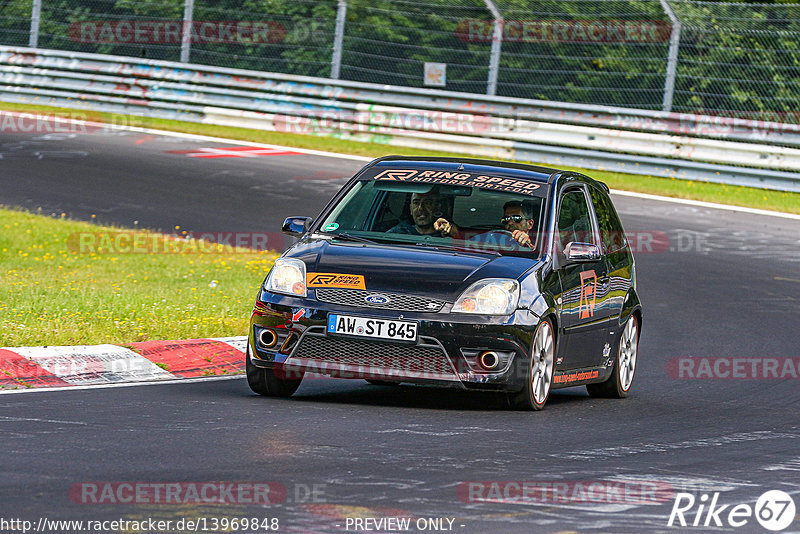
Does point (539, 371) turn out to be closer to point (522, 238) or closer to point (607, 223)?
point (522, 238)

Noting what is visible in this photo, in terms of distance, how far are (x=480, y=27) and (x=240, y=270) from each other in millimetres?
10334

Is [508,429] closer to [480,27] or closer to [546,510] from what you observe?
[546,510]

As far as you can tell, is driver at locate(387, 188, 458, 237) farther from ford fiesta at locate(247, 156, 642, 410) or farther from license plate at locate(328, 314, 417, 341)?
license plate at locate(328, 314, 417, 341)

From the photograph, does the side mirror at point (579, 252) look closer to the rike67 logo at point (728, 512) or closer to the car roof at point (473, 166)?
the car roof at point (473, 166)

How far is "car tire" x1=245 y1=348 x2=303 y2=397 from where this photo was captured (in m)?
9.11

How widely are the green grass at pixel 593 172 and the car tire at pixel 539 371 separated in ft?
41.4

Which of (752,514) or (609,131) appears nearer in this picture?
(752,514)

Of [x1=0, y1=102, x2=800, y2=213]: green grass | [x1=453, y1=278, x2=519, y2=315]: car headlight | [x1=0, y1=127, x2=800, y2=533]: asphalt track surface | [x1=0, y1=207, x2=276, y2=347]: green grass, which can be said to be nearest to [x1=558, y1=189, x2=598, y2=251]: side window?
[x1=453, y1=278, x2=519, y2=315]: car headlight

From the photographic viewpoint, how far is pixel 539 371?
9.14m

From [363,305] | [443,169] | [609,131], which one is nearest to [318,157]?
[609,131]

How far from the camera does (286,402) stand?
29.4ft

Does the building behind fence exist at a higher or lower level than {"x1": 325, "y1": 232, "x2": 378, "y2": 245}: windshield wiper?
higher

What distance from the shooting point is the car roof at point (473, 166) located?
1017 centimetres

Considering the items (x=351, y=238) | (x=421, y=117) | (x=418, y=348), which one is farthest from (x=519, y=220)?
(x=421, y=117)
